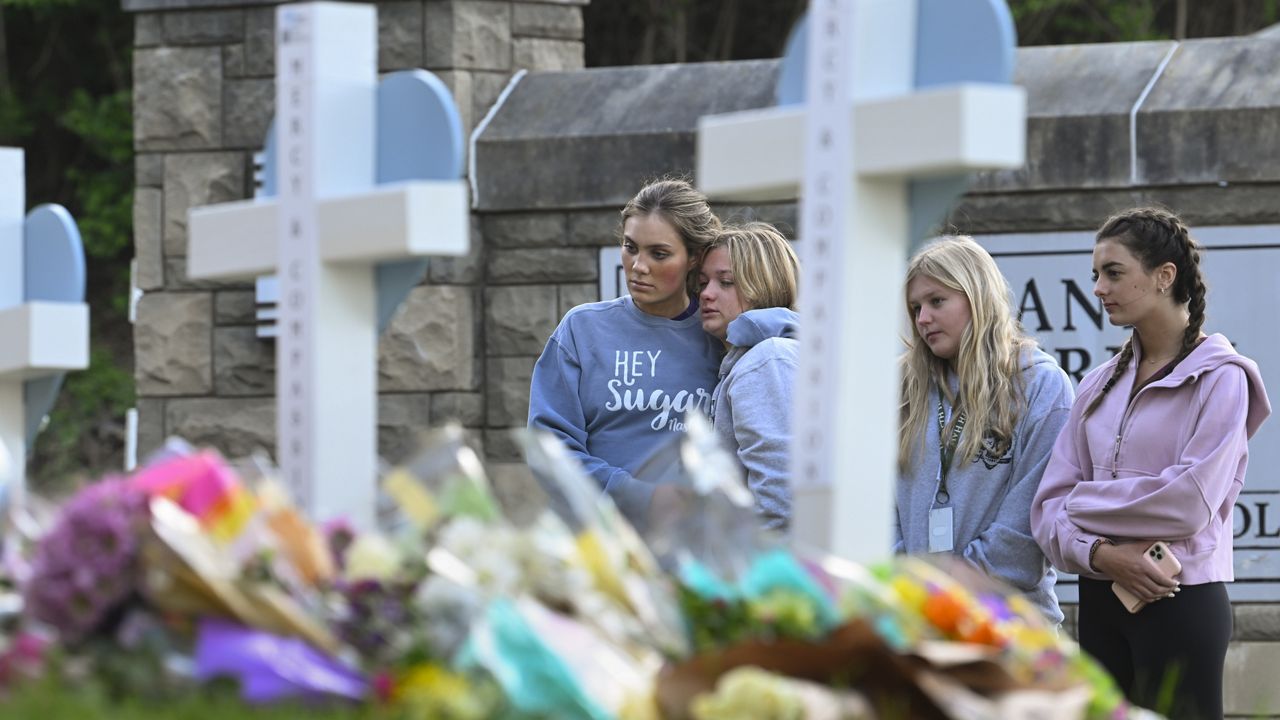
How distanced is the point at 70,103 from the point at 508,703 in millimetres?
16267

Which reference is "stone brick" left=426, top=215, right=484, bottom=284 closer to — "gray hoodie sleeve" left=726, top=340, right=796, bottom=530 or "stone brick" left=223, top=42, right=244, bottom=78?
"stone brick" left=223, top=42, right=244, bottom=78

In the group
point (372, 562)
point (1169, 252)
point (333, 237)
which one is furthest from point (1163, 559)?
point (372, 562)

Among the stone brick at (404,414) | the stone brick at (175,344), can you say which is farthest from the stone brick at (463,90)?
the stone brick at (175,344)

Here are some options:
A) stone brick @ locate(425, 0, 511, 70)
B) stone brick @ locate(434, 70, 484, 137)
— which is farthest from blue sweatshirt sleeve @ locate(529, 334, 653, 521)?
stone brick @ locate(425, 0, 511, 70)

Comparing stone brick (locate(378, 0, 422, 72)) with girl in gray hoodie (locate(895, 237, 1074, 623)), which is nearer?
girl in gray hoodie (locate(895, 237, 1074, 623))

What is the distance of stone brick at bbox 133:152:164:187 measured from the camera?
666 cm

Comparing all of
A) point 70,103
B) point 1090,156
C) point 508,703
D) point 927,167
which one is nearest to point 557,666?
point 508,703

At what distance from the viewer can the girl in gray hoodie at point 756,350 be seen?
3.99 metres

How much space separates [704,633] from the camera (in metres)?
2.06

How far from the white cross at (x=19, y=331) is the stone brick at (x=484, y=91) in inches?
125

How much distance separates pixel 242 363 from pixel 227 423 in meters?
0.23

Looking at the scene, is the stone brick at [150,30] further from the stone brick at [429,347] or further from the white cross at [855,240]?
the white cross at [855,240]

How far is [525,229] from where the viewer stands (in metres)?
6.40

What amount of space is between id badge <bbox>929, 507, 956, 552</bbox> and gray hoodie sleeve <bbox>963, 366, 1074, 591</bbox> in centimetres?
5
